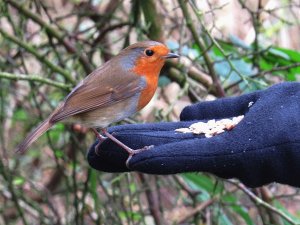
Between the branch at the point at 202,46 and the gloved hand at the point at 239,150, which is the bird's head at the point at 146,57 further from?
the gloved hand at the point at 239,150

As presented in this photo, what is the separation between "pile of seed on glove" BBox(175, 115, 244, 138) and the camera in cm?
242

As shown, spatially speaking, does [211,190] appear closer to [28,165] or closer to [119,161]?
[119,161]

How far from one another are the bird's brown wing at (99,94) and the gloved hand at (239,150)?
0.52 m

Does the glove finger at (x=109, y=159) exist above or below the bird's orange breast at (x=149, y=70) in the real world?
below

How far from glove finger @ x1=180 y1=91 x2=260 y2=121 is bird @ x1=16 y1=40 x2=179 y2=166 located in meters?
0.32

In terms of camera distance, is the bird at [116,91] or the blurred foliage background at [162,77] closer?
the bird at [116,91]

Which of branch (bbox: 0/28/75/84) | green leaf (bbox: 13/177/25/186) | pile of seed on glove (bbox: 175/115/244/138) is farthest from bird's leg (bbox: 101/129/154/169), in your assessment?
green leaf (bbox: 13/177/25/186)

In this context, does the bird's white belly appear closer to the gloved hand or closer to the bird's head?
the bird's head

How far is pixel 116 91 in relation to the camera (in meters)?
3.12

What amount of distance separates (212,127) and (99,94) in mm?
799

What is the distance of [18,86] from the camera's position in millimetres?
5125

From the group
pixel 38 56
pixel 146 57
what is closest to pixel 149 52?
pixel 146 57

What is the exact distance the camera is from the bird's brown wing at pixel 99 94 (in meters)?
3.04

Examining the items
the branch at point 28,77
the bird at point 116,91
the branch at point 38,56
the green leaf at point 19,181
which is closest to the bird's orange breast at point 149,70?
the bird at point 116,91
